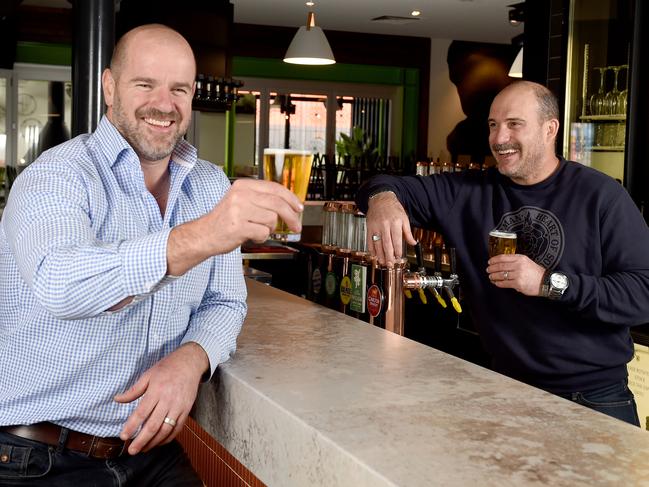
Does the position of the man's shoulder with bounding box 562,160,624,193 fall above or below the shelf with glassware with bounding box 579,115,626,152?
below

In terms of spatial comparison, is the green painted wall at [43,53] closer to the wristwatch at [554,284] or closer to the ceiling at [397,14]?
the ceiling at [397,14]

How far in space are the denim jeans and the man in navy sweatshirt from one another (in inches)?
30.7

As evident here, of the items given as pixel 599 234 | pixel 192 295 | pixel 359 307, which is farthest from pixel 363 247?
pixel 192 295

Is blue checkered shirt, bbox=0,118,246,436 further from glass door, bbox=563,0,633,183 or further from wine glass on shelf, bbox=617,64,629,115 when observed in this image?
wine glass on shelf, bbox=617,64,629,115

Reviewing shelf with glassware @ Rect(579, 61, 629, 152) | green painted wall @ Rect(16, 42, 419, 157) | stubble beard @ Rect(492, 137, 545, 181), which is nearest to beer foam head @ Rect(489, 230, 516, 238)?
stubble beard @ Rect(492, 137, 545, 181)

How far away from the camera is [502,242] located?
7.63ft

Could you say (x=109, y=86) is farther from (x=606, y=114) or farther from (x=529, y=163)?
(x=606, y=114)

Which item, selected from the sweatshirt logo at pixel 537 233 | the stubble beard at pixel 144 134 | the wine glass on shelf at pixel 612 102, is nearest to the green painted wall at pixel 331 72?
the wine glass on shelf at pixel 612 102

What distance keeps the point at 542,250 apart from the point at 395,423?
122 cm

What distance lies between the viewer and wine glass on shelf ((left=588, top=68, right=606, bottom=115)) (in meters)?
4.79

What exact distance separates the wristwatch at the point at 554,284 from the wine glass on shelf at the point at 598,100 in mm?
2847

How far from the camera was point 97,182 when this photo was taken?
1.65m

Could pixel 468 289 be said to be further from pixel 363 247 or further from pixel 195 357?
pixel 195 357

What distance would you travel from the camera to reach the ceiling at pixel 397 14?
8.66 meters
